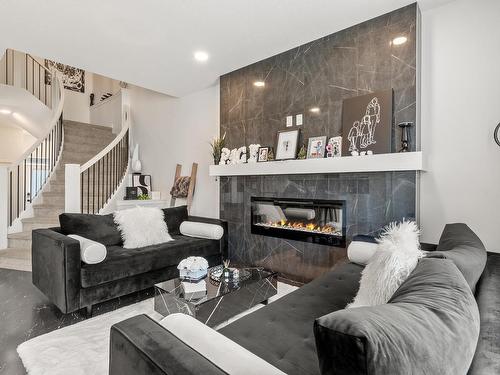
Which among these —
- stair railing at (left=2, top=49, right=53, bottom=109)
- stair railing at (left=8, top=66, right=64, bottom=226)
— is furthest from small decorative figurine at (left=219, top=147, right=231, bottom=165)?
stair railing at (left=2, top=49, right=53, bottom=109)

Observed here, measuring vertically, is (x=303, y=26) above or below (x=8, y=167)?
above

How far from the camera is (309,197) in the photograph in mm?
3312

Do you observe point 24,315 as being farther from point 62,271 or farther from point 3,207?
point 3,207

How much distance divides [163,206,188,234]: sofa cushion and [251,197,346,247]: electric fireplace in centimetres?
98

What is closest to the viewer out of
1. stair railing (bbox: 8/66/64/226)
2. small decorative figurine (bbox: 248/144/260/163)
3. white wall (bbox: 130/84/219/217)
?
small decorative figurine (bbox: 248/144/260/163)

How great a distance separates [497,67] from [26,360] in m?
4.14

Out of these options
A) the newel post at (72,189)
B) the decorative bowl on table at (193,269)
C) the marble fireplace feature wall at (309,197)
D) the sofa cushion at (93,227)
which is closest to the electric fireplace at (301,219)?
the marble fireplace feature wall at (309,197)

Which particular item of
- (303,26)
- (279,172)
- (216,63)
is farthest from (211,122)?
(303,26)

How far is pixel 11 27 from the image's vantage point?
2.96 m

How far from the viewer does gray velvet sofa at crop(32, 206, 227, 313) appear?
7.67ft

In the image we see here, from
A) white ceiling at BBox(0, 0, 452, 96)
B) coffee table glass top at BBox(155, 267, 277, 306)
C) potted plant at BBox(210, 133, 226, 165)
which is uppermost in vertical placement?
white ceiling at BBox(0, 0, 452, 96)

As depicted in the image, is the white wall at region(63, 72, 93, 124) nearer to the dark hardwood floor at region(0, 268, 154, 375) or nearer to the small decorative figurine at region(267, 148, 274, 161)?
the dark hardwood floor at region(0, 268, 154, 375)

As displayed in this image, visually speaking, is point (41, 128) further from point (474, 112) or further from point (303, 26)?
point (474, 112)

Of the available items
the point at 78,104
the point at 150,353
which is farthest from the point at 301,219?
the point at 78,104
